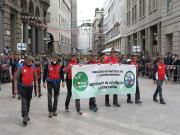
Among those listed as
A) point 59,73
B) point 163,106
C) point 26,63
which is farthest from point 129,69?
point 26,63

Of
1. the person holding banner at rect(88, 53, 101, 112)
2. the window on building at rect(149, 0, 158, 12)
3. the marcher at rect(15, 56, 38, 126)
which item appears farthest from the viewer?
the window on building at rect(149, 0, 158, 12)

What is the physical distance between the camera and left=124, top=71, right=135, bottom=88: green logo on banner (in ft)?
46.5

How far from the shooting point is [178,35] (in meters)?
29.6

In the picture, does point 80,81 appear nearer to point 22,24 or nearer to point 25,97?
point 25,97

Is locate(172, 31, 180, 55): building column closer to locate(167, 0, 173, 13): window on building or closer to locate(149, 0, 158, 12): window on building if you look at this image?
locate(167, 0, 173, 13): window on building

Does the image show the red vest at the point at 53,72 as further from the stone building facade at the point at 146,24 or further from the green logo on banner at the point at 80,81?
the stone building facade at the point at 146,24

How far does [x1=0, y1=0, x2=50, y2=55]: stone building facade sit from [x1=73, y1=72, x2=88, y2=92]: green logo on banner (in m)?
16.9

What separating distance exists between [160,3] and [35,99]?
2326cm

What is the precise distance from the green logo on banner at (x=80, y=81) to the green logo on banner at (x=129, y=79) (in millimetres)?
1870

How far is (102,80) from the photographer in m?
13.5

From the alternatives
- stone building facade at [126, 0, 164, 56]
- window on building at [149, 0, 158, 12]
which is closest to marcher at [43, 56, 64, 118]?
stone building facade at [126, 0, 164, 56]

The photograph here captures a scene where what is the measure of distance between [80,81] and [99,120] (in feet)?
6.64

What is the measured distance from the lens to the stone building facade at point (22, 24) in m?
29.2

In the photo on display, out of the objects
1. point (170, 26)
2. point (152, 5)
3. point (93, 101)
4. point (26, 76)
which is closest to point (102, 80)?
point (93, 101)
